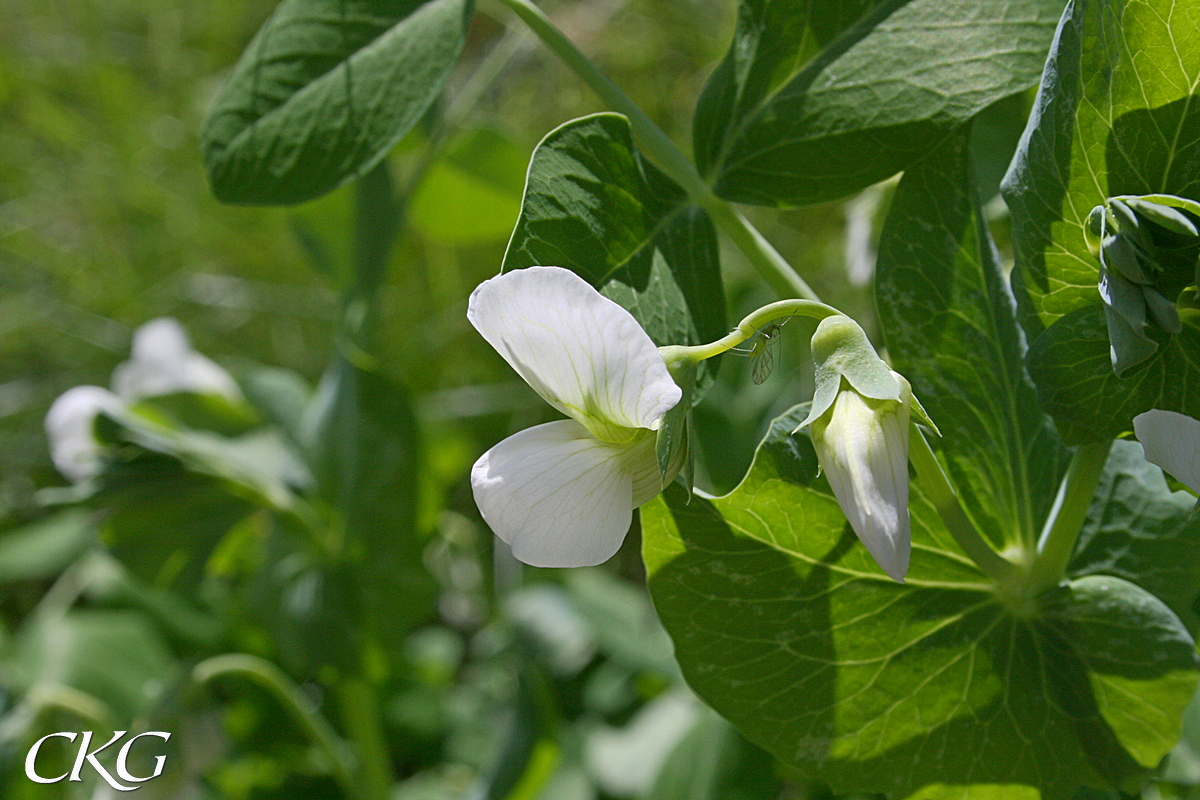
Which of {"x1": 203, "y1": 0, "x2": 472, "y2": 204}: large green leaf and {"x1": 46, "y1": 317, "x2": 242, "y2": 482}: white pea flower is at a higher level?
{"x1": 203, "y1": 0, "x2": 472, "y2": 204}: large green leaf

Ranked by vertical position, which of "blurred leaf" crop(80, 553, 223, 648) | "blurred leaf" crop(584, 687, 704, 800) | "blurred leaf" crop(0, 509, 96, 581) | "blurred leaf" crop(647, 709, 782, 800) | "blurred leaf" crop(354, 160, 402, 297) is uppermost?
"blurred leaf" crop(354, 160, 402, 297)

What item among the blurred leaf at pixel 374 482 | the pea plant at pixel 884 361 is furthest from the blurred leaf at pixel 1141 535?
the blurred leaf at pixel 374 482

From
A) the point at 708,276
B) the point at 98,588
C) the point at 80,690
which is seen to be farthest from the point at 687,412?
the point at 98,588

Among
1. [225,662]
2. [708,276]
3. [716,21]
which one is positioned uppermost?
[708,276]

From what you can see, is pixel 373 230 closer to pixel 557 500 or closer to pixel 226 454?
pixel 226 454

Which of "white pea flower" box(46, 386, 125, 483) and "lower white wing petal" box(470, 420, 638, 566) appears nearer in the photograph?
"lower white wing petal" box(470, 420, 638, 566)

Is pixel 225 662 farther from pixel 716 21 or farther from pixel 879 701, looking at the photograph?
pixel 716 21

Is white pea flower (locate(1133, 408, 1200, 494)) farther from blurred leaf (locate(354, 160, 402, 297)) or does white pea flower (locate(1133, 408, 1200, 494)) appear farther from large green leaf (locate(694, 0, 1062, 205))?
blurred leaf (locate(354, 160, 402, 297))

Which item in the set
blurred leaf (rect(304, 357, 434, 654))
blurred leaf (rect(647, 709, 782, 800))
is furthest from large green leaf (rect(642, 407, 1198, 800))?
blurred leaf (rect(304, 357, 434, 654))

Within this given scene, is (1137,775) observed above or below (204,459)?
above
